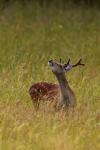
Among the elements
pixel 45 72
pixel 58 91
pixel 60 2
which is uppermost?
pixel 60 2

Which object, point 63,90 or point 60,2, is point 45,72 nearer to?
point 63,90

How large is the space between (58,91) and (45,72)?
2641mm

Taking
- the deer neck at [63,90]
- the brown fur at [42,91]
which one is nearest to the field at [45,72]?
the brown fur at [42,91]

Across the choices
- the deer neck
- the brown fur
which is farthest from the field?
the deer neck

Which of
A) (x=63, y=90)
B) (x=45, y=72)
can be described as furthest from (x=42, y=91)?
(x=45, y=72)

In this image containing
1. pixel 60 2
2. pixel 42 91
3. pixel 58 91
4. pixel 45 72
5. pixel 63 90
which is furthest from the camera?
pixel 60 2

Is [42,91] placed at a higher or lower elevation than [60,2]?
lower

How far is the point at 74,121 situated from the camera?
387 inches

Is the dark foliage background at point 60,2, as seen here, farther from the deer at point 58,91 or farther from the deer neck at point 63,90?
the deer neck at point 63,90

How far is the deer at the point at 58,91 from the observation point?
11.0 meters

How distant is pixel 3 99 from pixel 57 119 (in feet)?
5.59

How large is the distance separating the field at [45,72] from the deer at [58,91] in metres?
0.18

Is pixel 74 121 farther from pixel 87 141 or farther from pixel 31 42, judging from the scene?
pixel 31 42

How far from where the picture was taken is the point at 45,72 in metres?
14.0
